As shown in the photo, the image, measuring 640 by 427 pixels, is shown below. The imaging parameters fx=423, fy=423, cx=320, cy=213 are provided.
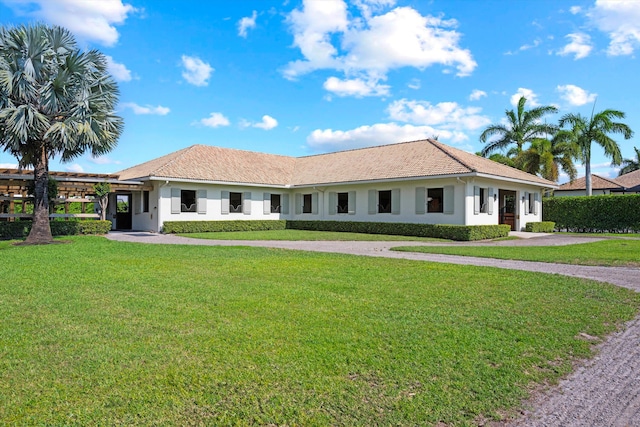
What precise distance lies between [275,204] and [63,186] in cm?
1159

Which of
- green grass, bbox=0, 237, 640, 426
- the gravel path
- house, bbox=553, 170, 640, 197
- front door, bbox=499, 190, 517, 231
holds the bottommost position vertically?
the gravel path

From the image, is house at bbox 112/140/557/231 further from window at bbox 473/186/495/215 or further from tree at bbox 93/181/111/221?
tree at bbox 93/181/111/221

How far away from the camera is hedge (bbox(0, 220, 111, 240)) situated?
16859 mm

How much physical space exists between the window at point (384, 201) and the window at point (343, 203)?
2329mm

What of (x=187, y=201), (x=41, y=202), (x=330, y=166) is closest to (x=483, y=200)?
(x=330, y=166)

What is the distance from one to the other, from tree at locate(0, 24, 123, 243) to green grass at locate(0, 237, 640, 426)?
8696 mm

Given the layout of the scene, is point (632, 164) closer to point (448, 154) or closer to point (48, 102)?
point (448, 154)

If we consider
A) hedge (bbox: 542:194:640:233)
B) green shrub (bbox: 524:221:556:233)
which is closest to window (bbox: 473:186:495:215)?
green shrub (bbox: 524:221:556:233)

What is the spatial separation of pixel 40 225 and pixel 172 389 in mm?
15218

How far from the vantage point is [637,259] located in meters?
10.7

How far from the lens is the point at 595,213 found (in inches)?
925

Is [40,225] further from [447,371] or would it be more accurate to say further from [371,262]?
[447,371]

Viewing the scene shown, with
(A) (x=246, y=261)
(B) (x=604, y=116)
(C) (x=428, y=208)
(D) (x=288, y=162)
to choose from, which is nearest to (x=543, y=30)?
(C) (x=428, y=208)

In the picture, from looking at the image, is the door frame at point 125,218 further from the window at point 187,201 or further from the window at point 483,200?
the window at point 483,200
